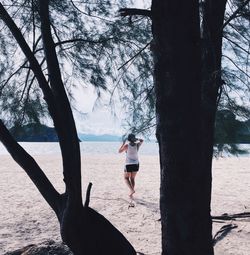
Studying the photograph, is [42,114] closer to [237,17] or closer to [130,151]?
[237,17]

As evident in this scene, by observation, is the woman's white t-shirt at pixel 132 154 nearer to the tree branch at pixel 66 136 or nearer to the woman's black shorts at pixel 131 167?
the woman's black shorts at pixel 131 167

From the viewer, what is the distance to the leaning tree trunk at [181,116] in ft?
9.14

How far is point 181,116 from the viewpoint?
2.80 meters

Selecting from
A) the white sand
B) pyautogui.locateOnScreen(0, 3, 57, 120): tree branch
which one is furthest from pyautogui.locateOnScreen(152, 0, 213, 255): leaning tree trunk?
the white sand

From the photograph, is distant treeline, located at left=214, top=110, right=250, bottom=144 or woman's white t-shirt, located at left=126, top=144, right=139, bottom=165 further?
woman's white t-shirt, located at left=126, top=144, right=139, bottom=165

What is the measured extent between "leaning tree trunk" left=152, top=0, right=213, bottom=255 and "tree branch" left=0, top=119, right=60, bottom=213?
104cm

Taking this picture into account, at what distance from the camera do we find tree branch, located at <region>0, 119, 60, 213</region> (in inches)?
131

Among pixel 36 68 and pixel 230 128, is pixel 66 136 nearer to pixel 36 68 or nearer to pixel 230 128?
pixel 36 68

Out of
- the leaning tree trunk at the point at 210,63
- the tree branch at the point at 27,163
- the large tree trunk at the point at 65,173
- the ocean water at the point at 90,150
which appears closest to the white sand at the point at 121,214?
the large tree trunk at the point at 65,173

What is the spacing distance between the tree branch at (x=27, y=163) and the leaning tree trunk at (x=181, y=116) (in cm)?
104

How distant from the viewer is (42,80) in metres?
3.44

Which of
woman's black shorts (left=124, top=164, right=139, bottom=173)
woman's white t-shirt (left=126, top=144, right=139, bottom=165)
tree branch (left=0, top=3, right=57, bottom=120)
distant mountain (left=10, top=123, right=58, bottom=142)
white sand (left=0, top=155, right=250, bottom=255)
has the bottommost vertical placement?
white sand (left=0, top=155, right=250, bottom=255)

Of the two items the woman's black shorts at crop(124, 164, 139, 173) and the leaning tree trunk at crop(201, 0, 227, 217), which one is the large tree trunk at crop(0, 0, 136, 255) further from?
the woman's black shorts at crop(124, 164, 139, 173)

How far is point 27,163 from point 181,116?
1335 millimetres
